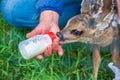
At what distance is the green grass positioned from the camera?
2.04 meters

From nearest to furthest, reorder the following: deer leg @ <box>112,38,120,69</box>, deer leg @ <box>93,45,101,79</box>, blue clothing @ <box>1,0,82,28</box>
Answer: deer leg @ <box>112,38,120,69</box> < deer leg @ <box>93,45,101,79</box> < blue clothing @ <box>1,0,82,28</box>

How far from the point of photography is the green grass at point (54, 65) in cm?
204

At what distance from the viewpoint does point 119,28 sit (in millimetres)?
1771

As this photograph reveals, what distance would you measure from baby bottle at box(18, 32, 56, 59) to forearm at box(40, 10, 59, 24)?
0.19m

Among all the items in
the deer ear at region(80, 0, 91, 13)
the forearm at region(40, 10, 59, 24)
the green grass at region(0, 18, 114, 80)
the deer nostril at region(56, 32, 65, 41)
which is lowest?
the green grass at region(0, 18, 114, 80)

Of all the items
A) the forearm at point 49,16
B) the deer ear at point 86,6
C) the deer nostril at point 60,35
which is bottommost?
the deer nostril at point 60,35

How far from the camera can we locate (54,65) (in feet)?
6.94

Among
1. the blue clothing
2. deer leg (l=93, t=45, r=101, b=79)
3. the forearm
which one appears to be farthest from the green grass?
the forearm

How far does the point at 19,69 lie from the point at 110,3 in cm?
67

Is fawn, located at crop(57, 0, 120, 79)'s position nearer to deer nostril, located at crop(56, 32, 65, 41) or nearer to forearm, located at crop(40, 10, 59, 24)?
deer nostril, located at crop(56, 32, 65, 41)

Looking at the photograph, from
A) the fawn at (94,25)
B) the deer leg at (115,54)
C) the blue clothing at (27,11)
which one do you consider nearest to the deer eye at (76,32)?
the fawn at (94,25)

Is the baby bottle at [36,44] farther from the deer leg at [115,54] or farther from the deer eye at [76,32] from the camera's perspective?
the deer leg at [115,54]

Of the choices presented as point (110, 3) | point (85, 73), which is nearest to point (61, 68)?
point (85, 73)

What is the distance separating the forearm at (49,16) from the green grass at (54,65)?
27 cm
